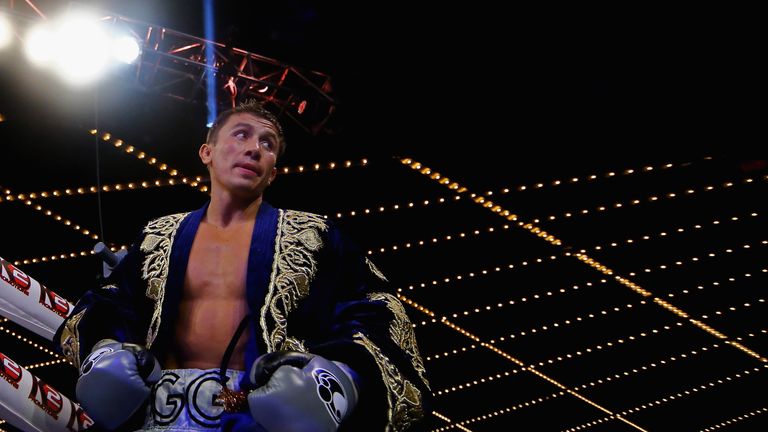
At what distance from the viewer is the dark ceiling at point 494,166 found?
421 centimetres

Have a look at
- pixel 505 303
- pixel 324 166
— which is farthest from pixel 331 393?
pixel 505 303

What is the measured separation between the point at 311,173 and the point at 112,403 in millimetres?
2984

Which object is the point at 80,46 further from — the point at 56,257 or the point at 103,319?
the point at 103,319

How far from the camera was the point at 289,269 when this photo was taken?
2.31 meters

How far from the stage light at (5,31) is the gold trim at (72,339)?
1941mm

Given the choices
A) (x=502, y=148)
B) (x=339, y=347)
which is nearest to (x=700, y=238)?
(x=502, y=148)

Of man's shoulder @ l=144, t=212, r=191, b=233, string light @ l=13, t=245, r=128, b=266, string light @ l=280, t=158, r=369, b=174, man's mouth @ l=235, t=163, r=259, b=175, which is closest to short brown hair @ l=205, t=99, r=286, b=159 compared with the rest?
man's mouth @ l=235, t=163, r=259, b=175

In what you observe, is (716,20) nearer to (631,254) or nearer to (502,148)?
(502,148)

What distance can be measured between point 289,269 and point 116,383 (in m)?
0.53

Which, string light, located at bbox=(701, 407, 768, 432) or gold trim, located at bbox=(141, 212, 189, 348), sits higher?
gold trim, located at bbox=(141, 212, 189, 348)

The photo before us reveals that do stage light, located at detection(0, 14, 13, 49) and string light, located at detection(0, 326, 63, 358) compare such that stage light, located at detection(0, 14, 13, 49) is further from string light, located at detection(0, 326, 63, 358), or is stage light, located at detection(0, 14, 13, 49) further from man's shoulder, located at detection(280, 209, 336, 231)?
string light, located at detection(0, 326, 63, 358)

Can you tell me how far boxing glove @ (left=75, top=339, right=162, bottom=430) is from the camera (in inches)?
77.9

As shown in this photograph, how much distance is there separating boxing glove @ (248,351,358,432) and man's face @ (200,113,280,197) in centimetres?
68

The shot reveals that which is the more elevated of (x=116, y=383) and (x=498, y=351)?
(x=498, y=351)
